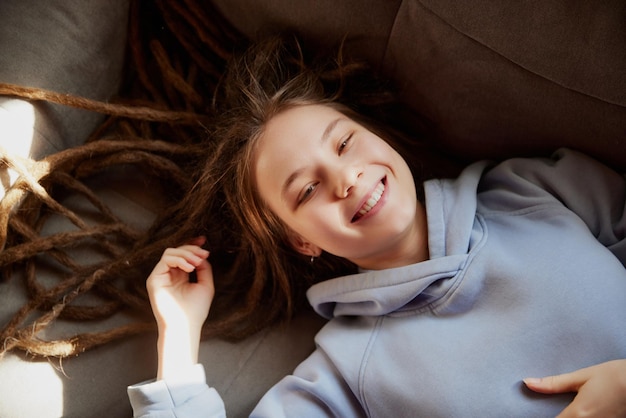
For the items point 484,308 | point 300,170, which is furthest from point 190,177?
point 484,308

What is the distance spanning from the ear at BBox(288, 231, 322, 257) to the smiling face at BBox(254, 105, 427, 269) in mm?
61

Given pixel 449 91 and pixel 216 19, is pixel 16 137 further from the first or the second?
pixel 449 91

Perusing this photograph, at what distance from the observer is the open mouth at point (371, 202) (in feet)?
3.18

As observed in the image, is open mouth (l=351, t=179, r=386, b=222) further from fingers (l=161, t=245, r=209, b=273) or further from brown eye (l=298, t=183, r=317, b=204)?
fingers (l=161, t=245, r=209, b=273)

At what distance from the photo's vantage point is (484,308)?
100 cm

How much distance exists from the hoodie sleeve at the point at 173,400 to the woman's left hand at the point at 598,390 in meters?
0.57

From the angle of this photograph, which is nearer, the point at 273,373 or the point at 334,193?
the point at 334,193

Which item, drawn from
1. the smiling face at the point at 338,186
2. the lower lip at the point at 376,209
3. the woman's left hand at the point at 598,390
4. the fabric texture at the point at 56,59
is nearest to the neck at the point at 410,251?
the smiling face at the point at 338,186

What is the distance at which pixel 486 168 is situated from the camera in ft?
3.83

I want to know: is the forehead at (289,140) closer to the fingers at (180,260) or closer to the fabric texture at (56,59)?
the fingers at (180,260)

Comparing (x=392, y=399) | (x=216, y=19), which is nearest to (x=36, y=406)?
(x=392, y=399)

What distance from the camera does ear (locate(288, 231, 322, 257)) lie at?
3.64 ft

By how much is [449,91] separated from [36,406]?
951 mm

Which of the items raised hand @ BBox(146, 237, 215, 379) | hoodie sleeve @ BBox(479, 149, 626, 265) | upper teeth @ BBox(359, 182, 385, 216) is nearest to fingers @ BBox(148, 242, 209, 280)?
raised hand @ BBox(146, 237, 215, 379)
